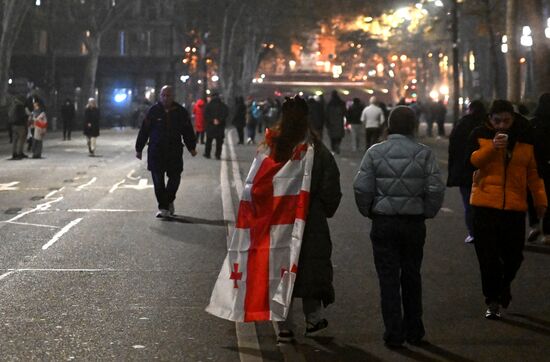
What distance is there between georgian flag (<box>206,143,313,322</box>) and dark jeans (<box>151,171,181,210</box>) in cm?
902

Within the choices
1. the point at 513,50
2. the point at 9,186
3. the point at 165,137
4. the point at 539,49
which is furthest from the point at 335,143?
the point at 165,137

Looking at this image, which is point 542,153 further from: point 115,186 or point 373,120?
point 373,120

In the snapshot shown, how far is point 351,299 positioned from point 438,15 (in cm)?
6622

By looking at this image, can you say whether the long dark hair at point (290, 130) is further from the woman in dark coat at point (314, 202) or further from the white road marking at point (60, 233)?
the white road marking at point (60, 233)

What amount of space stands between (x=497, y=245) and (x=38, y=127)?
24870 millimetres

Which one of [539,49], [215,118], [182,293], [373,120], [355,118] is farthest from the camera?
[355,118]

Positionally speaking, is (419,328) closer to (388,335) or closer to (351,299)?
(388,335)

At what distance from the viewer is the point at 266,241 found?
8.52m

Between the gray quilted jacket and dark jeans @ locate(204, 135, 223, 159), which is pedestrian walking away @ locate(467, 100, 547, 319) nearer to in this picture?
the gray quilted jacket

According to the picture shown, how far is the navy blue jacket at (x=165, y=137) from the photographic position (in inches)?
687

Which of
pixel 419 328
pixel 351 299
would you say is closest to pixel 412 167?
pixel 419 328

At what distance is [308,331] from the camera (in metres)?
8.85

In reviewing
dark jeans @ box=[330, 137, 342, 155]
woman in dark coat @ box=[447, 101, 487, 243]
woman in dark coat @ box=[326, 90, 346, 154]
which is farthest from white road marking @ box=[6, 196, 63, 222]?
dark jeans @ box=[330, 137, 342, 155]

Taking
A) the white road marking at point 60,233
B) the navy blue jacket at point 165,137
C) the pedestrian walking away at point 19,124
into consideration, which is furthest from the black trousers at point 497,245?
the pedestrian walking away at point 19,124
